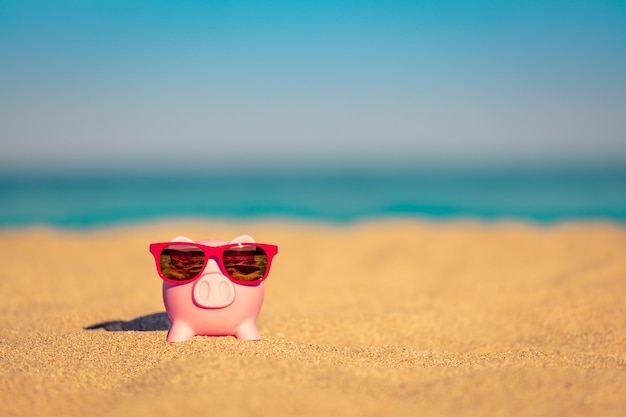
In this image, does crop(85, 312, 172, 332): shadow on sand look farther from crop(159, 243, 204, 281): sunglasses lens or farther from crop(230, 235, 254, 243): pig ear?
crop(230, 235, 254, 243): pig ear

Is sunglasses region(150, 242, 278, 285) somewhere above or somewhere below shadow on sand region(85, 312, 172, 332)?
above

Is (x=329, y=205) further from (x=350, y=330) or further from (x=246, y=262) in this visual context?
(x=246, y=262)

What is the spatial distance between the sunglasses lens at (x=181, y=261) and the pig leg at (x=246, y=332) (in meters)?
0.41

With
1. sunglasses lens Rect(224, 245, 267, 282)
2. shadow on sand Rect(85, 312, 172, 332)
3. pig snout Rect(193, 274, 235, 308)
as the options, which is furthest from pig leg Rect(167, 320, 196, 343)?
shadow on sand Rect(85, 312, 172, 332)

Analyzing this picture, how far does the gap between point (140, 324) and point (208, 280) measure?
1.38 meters

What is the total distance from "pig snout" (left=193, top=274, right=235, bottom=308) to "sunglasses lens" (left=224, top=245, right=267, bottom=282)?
7cm

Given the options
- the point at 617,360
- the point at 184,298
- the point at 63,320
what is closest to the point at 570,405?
the point at 617,360

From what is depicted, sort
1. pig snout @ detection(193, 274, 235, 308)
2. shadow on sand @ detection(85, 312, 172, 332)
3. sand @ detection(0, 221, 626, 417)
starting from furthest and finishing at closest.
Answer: shadow on sand @ detection(85, 312, 172, 332) → pig snout @ detection(193, 274, 235, 308) → sand @ detection(0, 221, 626, 417)

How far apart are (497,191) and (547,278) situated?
2539cm

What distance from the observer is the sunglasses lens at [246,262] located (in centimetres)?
379

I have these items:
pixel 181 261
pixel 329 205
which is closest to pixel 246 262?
pixel 181 261

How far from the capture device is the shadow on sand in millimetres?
4742

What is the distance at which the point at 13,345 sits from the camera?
3996mm

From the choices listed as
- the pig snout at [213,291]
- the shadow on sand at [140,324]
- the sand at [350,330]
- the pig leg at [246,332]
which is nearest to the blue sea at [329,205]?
the sand at [350,330]
